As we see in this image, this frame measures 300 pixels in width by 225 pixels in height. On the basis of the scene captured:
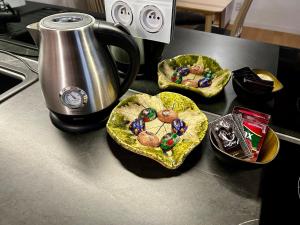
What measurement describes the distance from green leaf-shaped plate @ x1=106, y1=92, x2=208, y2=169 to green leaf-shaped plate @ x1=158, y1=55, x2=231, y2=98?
0.07 meters

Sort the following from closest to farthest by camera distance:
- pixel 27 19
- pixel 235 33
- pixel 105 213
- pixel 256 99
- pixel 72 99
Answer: pixel 105 213 < pixel 72 99 < pixel 256 99 < pixel 27 19 < pixel 235 33

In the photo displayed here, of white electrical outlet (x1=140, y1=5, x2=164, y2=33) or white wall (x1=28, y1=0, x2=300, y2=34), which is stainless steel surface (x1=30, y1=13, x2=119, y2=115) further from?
white wall (x1=28, y1=0, x2=300, y2=34)

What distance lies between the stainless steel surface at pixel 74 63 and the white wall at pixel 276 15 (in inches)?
118

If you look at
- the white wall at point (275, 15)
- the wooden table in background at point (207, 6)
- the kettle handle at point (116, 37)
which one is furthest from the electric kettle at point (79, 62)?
the white wall at point (275, 15)

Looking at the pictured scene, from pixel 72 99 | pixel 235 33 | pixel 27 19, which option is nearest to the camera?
pixel 72 99

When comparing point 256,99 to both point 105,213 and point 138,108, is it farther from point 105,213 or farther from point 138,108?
point 105,213

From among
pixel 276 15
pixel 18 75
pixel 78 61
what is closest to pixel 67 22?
pixel 78 61

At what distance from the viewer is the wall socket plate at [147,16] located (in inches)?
23.6

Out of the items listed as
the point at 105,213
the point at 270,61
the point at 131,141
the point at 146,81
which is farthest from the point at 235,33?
the point at 105,213

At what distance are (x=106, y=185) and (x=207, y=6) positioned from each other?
1736mm

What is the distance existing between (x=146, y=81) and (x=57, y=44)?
1.01ft

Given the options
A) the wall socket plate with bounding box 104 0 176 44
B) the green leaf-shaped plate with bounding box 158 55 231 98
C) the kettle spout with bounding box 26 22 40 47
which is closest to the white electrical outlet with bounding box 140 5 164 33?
the wall socket plate with bounding box 104 0 176 44

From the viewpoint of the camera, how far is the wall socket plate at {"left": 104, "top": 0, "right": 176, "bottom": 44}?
1.97 ft

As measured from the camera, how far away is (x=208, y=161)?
1.62 ft
